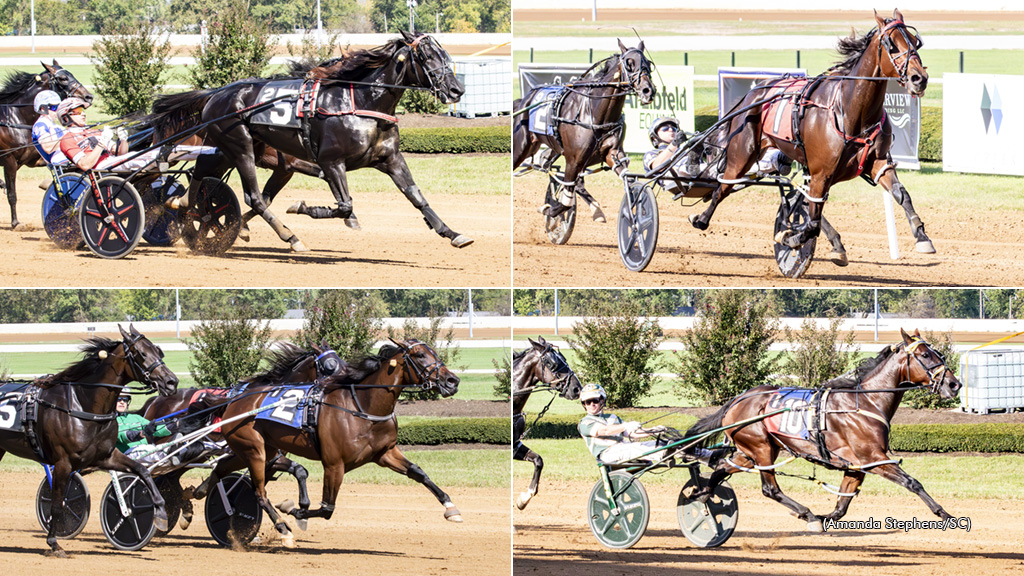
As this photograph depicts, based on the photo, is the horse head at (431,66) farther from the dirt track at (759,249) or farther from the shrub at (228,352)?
the shrub at (228,352)

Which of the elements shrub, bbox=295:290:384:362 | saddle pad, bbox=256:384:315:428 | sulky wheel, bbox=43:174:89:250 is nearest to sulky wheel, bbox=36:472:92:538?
saddle pad, bbox=256:384:315:428

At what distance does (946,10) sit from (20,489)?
121 ft

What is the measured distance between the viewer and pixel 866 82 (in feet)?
27.9

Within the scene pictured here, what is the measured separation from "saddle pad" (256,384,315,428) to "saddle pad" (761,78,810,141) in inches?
172

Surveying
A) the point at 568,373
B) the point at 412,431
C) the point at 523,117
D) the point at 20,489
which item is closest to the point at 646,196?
the point at 568,373

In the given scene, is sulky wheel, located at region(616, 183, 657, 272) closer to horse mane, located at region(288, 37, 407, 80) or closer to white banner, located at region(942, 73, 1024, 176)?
horse mane, located at region(288, 37, 407, 80)

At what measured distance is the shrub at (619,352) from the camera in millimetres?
16047

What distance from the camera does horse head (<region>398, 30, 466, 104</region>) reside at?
9.65 meters

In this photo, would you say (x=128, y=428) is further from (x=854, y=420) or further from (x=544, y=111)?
(x=854, y=420)

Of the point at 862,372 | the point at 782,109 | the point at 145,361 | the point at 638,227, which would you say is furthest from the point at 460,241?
the point at 862,372

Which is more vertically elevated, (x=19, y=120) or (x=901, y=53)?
(x=901, y=53)

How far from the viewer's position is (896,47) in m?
8.22

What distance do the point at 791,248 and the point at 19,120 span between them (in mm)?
8584

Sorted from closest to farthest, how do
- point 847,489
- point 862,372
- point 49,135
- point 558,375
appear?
point 847,489 → point 862,372 → point 558,375 → point 49,135
